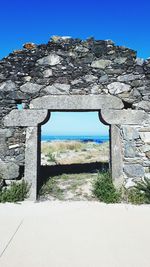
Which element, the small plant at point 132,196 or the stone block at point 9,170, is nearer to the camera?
the small plant at point 132,196

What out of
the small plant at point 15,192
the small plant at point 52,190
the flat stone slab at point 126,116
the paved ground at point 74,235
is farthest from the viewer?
the small plant at point 52,190

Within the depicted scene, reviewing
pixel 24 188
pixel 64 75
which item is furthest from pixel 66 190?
pixel 64 75

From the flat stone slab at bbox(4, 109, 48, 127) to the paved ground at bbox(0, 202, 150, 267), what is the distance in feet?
5.41

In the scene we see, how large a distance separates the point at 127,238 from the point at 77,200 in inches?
84.7

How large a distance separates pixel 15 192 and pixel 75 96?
7.51 ft

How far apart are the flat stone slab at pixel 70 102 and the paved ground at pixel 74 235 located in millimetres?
1967

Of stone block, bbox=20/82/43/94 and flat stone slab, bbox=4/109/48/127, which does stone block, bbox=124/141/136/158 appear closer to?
flat stone slab, bbox=4/109/48/127

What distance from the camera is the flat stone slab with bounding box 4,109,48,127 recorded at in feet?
18.1

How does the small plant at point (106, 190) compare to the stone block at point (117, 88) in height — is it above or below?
below

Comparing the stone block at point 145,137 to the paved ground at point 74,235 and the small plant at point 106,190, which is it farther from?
the paved ground at point 74,235

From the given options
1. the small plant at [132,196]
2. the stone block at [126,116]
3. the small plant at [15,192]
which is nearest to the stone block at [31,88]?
the stone block at [126,116]

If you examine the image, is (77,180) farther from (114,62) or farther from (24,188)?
(114,62)

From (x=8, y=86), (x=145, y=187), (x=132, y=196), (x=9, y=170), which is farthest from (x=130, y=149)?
(x=8, y=86)

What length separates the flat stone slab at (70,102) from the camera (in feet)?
18.1
